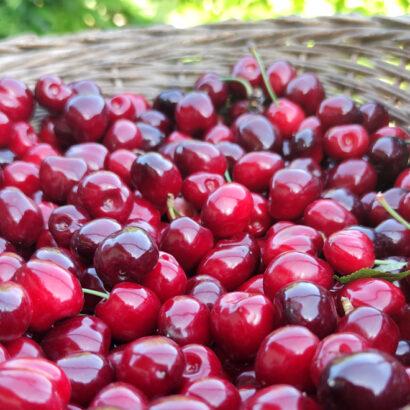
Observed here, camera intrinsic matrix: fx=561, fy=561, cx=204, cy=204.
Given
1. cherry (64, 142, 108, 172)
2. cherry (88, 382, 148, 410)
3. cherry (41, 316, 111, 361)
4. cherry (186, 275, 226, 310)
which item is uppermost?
cherry (64, 142, 108, 172)

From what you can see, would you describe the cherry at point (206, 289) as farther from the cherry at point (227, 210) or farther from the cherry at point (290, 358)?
the cherry at point (290, 358)

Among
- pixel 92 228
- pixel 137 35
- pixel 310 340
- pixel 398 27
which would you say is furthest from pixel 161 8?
pixel 310 340

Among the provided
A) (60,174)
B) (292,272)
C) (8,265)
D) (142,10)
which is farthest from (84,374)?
(142,10)

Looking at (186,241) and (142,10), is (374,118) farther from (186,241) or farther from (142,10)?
(142,10)

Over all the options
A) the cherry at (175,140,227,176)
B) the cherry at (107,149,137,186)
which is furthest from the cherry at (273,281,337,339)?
the cherry at (107,149,137,186)

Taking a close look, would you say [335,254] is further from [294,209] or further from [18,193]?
[18,193]

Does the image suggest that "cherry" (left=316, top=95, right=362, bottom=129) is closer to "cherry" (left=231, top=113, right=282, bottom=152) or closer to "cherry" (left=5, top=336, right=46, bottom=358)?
"cherry" (left=231, top=113, right=282, bottom=152)
